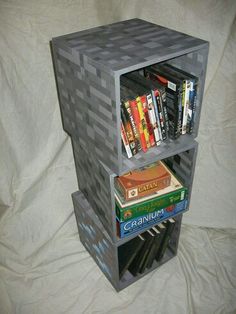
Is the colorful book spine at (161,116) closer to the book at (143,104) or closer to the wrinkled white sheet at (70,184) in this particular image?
the book at (143,104)

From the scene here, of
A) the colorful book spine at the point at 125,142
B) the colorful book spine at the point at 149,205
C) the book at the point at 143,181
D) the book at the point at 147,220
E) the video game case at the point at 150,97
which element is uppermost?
the video game case at the point at 150,97

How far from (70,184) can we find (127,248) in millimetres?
446

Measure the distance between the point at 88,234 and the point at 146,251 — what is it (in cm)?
31

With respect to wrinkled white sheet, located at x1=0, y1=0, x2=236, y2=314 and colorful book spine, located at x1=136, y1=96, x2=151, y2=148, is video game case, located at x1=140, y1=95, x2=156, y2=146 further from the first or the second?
wrinkled white sheet, located at x1=0, y1=0, x2=236, y2=314

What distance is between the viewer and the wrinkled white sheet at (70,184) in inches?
48.3

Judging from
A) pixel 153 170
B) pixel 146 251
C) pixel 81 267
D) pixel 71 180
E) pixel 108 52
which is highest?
pixel 108 52

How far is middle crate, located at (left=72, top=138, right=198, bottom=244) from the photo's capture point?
116cm

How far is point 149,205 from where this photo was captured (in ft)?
4.19

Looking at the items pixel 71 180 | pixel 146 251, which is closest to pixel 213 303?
pixel 146 251

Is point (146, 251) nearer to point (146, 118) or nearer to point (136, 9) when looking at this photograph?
point (146, 118)

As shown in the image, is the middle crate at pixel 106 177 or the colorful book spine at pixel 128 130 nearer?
the colorful book spine at pixel 128 130

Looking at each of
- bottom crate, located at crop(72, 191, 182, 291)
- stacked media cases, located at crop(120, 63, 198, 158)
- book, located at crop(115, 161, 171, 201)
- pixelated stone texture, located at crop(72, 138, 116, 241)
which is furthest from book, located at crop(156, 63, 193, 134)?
bottom crate, located at crop(72, 191, 182, 291)

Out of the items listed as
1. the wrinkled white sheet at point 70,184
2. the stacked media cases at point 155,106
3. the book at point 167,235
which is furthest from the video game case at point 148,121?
the book at point 167,235

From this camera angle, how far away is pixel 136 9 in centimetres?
128
